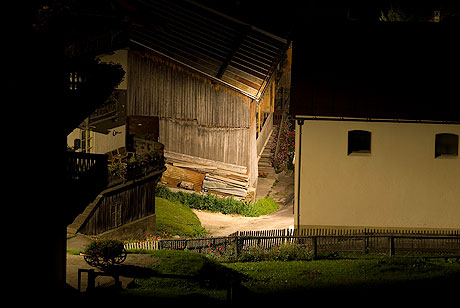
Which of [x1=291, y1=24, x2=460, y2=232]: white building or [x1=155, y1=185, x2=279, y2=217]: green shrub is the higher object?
[x1=291, y1=24, x2=460, y2=232]: white building

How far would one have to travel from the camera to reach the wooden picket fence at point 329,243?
24.6m

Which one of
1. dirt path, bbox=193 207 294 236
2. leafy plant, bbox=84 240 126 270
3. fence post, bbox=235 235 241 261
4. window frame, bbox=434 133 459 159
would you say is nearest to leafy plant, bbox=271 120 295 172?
dirt path, bbox=193 207 294 236

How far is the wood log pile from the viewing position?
35375mm

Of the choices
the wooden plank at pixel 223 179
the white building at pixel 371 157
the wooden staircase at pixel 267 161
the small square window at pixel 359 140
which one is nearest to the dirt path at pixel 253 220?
the wooden plank at pixel 223 179

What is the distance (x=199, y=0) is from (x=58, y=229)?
19.7 m

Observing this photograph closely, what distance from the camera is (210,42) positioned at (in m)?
33.2

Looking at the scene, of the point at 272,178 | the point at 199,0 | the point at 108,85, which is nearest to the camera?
the point at 108,85

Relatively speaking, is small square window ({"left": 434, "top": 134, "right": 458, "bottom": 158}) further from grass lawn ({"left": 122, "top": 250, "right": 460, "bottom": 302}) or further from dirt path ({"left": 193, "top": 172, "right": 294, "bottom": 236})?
dirt path ({"left": 193, "top": 172, "right": 294, "bottom": 236})

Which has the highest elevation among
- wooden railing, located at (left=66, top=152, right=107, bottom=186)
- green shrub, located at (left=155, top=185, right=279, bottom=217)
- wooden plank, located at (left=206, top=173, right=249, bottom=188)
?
wooden railing, located at (left=66, top=152, right=107, bottom=186)

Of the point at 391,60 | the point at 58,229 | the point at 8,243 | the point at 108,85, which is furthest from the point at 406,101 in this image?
the point at 8,243

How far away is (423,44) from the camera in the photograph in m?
27.6

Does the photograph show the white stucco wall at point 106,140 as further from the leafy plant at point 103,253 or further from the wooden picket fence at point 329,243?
the leafy plant at point 103,253

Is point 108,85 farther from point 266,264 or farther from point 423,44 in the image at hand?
point 423,44

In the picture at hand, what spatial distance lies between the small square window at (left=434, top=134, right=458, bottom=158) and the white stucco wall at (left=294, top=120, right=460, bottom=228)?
104 cm
